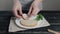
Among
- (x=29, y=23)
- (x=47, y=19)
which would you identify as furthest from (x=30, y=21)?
(x=47, y=19)

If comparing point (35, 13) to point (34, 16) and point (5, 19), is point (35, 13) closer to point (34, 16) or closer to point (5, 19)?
point (34, 16)

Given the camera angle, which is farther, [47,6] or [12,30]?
[47,6]

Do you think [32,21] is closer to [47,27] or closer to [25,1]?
[47,27]

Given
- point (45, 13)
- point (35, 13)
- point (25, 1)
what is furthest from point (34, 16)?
point (25, 1)

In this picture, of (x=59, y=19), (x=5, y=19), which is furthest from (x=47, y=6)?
(x=5, y=19)

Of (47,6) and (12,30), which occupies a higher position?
(47,6)

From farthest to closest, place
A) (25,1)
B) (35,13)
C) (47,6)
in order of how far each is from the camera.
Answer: (47,6) → (25,1) → (35,13)

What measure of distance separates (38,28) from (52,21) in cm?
Result: 12

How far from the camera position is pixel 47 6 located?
1383 mm

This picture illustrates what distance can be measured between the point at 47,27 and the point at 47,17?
125 millimetres

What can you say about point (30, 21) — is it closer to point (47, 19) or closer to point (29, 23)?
point (29, 23)

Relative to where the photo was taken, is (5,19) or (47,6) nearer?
(5,19)

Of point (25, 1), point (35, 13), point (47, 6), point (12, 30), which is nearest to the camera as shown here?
point (12, 30)

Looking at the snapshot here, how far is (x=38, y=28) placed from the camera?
0.74m
